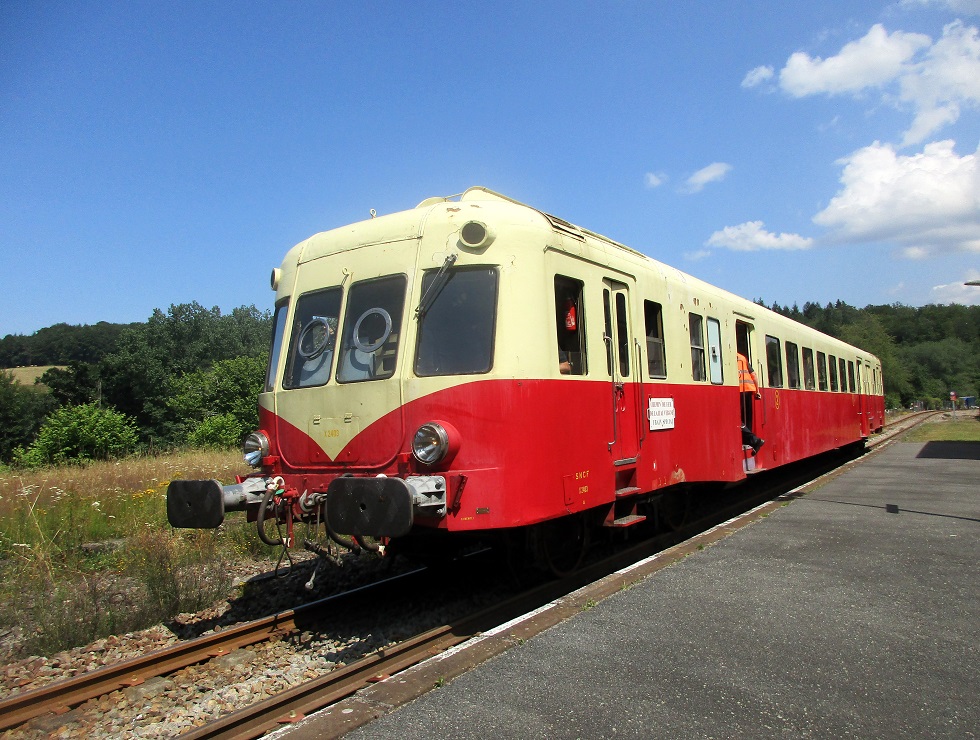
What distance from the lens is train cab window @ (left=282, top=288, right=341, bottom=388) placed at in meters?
6.02

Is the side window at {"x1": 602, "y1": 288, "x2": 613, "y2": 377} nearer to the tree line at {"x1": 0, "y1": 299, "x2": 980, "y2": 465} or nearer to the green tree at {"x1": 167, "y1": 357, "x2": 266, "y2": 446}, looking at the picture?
the tree line at {"x1": 0, "y1": 299, "x2": 980, "y2": 465}

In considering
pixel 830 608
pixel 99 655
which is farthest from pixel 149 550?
pixel 830 608

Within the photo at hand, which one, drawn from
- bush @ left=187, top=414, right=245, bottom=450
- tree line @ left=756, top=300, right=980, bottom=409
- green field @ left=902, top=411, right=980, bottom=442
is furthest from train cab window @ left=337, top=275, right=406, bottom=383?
tree line @ left=756, top=300, right=980, bottom=409

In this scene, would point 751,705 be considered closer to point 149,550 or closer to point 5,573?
point 149,550

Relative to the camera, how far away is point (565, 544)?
6871 mm

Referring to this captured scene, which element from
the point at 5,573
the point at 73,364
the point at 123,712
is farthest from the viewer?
the point at 73,364

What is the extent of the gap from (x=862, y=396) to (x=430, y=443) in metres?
19.5

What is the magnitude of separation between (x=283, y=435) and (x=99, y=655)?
2109mm

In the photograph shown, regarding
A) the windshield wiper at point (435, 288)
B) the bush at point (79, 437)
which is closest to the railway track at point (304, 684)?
the windshield wiper at point (435, 288)

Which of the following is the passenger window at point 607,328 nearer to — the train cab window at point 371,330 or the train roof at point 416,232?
the train roof at point 416,232

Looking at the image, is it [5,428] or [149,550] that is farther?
[5,428]

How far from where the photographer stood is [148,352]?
6606 centimetres

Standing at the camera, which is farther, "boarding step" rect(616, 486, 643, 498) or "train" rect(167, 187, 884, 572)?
"boarding step" rect(616, 486, 643, 498)

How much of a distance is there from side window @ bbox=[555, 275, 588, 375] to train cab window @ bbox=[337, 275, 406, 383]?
133cm
